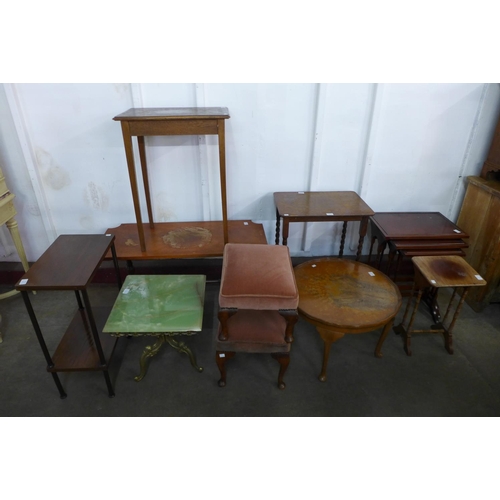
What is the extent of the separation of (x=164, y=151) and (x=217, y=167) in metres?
0.52

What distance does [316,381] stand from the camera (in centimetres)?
276

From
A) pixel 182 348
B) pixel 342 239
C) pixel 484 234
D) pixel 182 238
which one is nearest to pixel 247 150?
pixel 182 238

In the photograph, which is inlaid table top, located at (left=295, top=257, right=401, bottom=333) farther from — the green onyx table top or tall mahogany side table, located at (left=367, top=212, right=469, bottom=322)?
the green onyx table top

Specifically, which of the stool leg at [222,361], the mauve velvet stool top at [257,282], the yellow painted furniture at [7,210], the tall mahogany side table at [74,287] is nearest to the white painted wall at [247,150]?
the yellow painted furniture at [7,210]

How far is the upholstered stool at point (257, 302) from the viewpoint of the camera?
7.31ft

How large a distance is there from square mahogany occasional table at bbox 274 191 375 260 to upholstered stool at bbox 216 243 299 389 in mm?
591

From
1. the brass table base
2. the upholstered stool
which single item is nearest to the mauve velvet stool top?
the upholstered stool

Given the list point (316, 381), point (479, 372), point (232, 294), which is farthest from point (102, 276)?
point (479, 372)

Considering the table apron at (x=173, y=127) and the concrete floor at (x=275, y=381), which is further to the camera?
the table apron at (x=173, y=127)

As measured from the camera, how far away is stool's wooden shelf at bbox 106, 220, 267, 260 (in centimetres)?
323

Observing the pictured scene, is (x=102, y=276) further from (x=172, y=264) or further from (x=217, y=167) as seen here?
(x=217, y=167)

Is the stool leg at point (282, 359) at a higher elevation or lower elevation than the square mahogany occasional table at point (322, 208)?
lower

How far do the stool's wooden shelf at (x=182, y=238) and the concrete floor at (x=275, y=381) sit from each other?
2.31 ft

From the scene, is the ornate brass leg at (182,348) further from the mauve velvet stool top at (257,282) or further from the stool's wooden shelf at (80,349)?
the mauve velvet stool top at (257,282)
